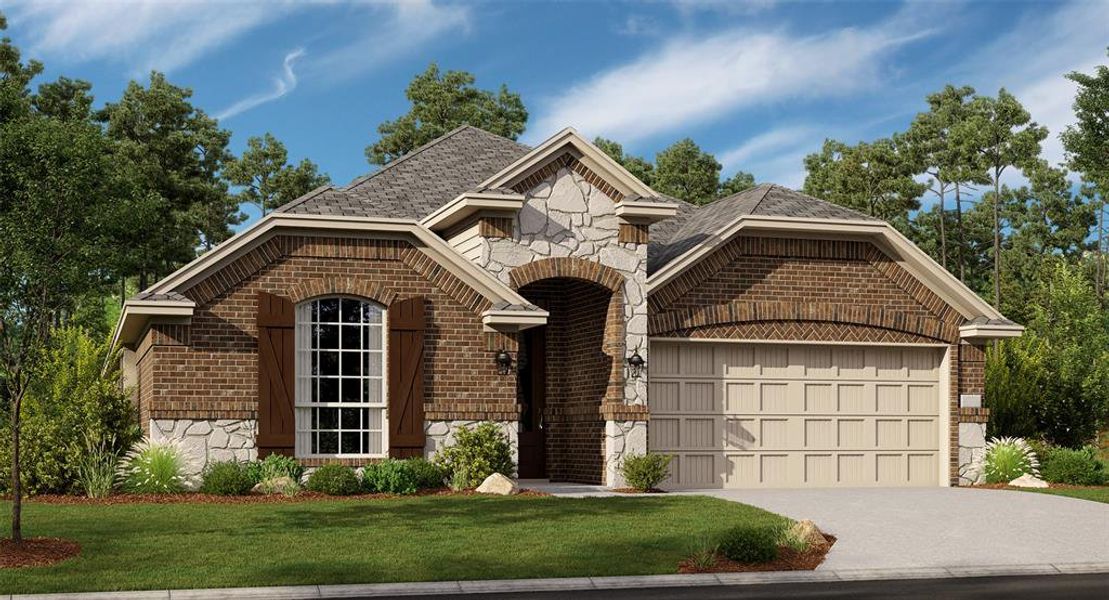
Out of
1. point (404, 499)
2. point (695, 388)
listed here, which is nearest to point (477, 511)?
point (404, 499)

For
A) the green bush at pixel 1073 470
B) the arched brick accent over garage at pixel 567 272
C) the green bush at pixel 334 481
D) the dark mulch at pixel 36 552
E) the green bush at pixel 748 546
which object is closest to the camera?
the dark mulch at pixel 36 552

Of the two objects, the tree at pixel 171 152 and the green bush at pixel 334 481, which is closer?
the green bush at pixel 334 481

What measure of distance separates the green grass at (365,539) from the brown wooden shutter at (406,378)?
6.53 ft

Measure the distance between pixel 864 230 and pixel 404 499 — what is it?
1001 centimetres

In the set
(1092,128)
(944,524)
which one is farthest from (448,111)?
(944,524)

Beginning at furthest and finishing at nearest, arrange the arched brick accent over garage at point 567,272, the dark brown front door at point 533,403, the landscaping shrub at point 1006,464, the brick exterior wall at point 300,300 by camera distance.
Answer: the dark brown front door at point 533,403 < the landscaping shrub at point 1006,464 < the arched brick accent over garage at point 567,272 < the brick exterior wall at point 300,300

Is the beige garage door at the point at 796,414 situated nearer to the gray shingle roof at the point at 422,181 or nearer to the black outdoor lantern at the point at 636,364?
the black outdoor lantern at the point at 636,364

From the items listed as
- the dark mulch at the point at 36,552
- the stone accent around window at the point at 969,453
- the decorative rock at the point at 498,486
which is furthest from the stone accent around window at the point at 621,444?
the dark mulch at the point at 36,552

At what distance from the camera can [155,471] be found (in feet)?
64.0

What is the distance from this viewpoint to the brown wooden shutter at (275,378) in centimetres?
2053

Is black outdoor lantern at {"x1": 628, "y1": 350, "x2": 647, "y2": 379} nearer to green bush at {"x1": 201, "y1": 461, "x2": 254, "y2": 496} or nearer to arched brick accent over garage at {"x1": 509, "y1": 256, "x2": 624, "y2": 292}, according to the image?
arched brick accent over garage at {"x1": 509, "y1": 256, "x2": 624, "y2": 292}

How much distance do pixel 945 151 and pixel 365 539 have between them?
152 ft

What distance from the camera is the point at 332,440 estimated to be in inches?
829

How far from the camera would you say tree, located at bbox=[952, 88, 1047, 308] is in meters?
53.9
